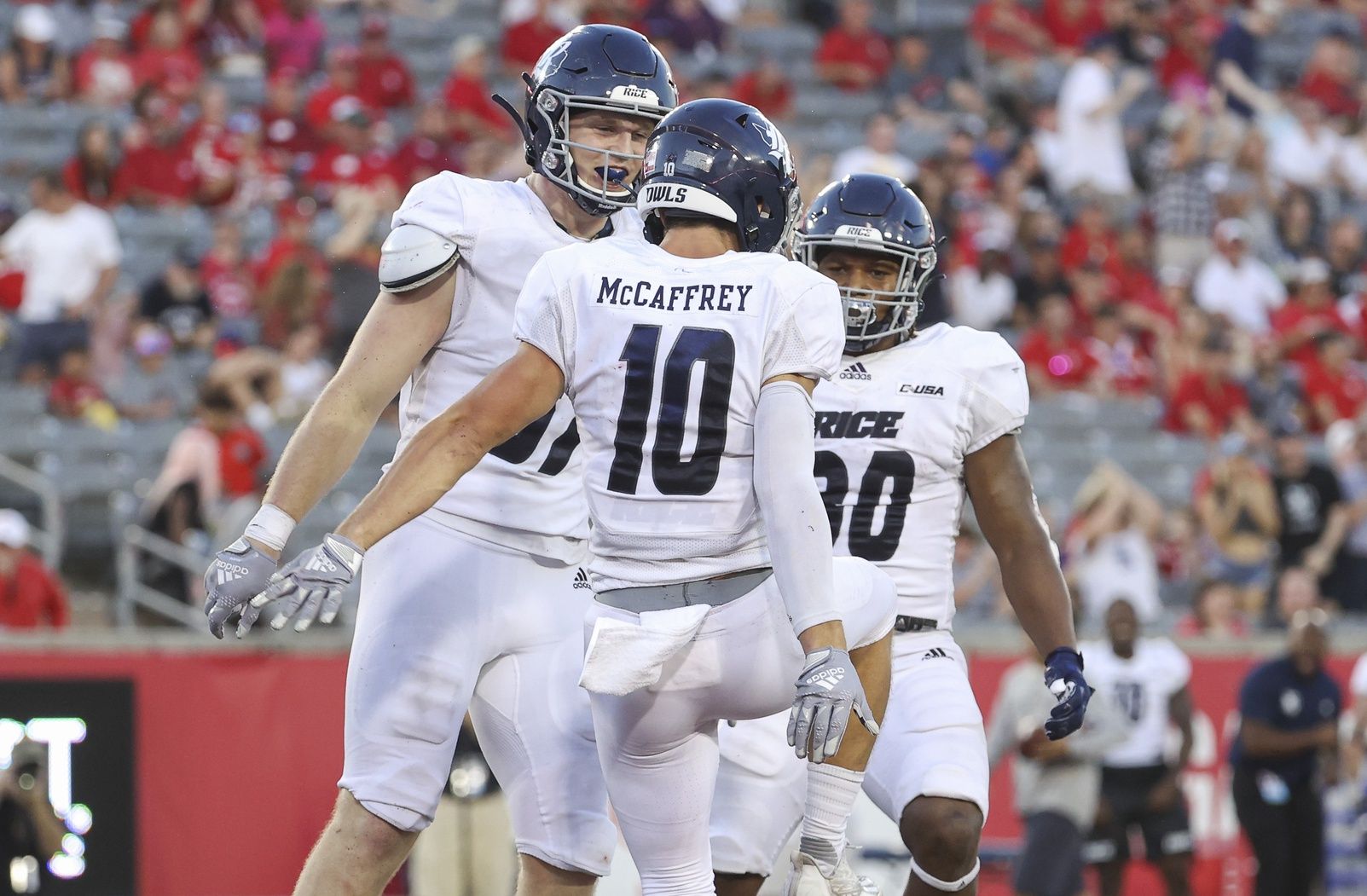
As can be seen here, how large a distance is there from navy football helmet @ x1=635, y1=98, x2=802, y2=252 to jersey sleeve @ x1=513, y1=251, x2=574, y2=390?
280 millimetres

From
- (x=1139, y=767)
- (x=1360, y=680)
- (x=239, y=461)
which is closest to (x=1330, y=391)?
(x=1360, y=680)

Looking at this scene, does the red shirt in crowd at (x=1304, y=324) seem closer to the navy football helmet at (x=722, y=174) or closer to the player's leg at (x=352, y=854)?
the navy football helmet at (x=722, y=174)

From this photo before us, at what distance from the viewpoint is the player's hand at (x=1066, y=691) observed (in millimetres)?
5086

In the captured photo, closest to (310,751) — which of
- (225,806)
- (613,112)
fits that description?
(225,806)

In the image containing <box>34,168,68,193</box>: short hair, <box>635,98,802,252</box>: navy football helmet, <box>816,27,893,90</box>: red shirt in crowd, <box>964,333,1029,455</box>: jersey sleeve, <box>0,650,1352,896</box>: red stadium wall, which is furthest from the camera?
<box>816,27,893,90</box>: red shirt in crowd

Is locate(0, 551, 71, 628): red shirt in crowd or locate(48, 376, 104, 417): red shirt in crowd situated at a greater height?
locate(48, 376, 104, 417): red shirt in crowd

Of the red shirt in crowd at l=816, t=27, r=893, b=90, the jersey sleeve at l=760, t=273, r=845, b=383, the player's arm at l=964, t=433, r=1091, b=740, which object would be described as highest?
the red shirt in crowd at l=816, t=27, r=893, b=90

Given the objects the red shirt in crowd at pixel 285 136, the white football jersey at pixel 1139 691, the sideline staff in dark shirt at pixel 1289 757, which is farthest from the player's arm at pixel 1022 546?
the red shirt in crowd at pixel 285 136

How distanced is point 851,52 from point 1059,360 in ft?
11.2

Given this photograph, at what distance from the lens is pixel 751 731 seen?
516cm

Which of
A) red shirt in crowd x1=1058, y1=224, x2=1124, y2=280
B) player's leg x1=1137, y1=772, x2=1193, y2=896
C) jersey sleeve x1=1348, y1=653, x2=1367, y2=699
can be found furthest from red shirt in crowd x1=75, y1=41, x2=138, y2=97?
jersey sleeve x1=1348, y1=653, x2=1367, y2=699

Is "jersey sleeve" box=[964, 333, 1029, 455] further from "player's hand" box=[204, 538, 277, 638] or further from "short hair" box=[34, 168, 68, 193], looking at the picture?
"short hair" box=[34, 168, 68, 193]

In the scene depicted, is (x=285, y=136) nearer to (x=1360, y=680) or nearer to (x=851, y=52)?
(x=851, y=52)

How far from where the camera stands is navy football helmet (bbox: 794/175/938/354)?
5.43 m
